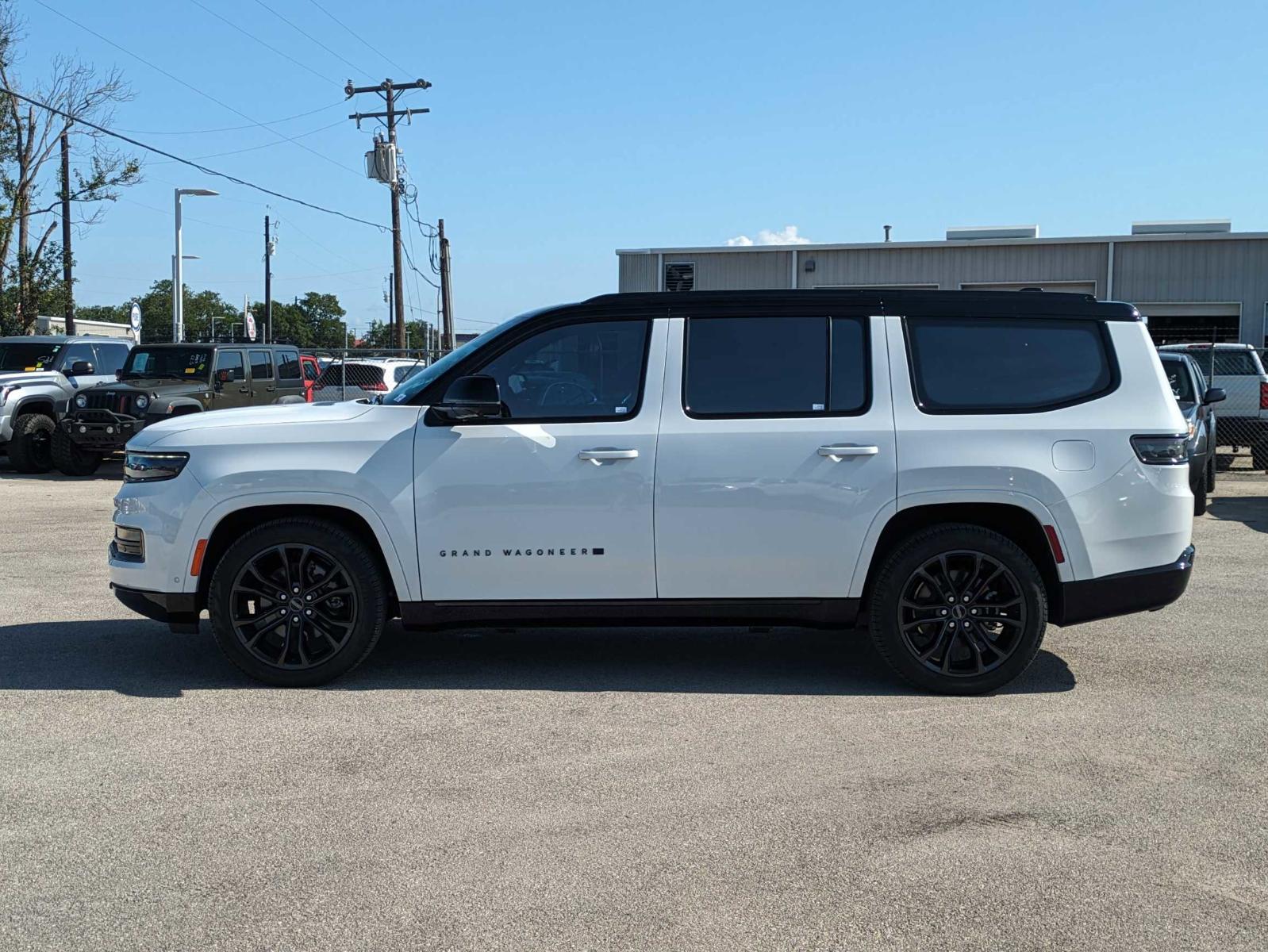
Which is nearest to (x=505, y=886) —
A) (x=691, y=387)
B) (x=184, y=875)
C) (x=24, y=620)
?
(x=184, y=875)

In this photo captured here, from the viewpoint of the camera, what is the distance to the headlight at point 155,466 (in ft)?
19.9

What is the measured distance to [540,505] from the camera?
5934 mm

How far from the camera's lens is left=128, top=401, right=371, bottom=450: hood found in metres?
6.11

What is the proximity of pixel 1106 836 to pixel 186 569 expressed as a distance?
165 inches

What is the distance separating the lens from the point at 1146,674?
256 inches

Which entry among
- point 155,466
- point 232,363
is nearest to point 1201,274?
point 232,363

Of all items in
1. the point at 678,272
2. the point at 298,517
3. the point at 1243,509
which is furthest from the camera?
the point at 678,272

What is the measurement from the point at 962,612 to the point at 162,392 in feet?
47.1

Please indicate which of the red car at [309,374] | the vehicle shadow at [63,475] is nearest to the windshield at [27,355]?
the vehicle shadow at [63,475]

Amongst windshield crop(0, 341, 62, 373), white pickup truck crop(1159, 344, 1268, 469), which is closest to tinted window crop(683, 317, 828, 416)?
white pickup truck crop(1159, 344, 1268, 469)

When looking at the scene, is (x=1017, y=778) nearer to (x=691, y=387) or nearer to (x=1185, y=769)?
(x=1185, y=769)

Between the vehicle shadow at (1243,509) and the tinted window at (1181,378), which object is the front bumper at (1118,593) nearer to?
the vehicle shadow at (1243,509)

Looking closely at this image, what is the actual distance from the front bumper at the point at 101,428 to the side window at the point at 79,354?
328 centimetres

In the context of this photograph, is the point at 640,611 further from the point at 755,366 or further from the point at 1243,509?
the point at 1243,509
